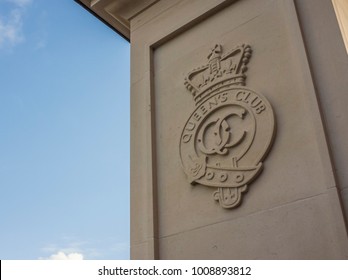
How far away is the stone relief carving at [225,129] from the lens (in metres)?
5.18

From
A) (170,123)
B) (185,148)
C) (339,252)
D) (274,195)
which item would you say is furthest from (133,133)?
(339,252)

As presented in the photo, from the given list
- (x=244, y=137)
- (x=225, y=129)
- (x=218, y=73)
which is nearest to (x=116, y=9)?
(x=218, y=73)

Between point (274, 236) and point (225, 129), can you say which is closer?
point (274, 236)

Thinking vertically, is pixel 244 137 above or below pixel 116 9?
below

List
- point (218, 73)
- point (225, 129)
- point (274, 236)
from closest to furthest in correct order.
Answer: point (274, 236) < point (225, 129) < point (218, 73)

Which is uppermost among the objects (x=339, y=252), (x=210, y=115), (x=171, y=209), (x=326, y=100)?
(x=210, y=115)

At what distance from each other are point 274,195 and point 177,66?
271 centimetres

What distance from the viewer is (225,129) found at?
555 cm

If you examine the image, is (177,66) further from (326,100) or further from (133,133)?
(326,100)

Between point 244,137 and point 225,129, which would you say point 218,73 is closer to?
point 225,129

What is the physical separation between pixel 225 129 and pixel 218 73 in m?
0.86

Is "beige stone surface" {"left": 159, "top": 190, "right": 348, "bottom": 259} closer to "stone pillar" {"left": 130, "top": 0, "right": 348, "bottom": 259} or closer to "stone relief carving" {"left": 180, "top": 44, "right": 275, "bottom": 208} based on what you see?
"stone pillar" {"left": 130, "top": 0, "right": 348, "bottom": 259}

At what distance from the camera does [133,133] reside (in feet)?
22.3

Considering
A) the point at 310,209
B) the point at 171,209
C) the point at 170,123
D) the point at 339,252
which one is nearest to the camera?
the point at 339,252
